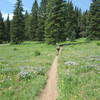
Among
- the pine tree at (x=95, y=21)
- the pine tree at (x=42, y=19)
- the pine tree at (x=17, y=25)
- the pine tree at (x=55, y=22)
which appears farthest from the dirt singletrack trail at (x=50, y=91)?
the pine tree at (x=42, y=19)

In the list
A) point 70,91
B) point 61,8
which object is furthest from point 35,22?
point 70,91

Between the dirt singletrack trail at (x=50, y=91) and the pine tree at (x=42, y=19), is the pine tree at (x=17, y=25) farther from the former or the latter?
the dirt singletrack trail at (x=50, y=91)

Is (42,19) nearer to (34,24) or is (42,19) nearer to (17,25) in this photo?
(34,24)

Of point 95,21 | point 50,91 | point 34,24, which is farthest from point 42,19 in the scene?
point 50,91

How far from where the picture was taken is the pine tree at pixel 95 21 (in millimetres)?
49750

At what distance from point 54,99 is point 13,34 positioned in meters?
51.8

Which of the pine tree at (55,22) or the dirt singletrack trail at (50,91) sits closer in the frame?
the dirt singletrack trail at (50,91)

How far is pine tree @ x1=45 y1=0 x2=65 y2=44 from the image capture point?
4555cm

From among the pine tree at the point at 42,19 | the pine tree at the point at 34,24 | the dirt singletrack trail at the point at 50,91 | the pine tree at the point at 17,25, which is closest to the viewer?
the dirt singletrack trail at the point at 50,91

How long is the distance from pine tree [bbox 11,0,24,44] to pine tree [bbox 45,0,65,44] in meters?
16.3

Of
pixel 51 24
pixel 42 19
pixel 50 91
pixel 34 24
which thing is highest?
pixel 42 19

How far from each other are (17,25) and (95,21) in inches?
994

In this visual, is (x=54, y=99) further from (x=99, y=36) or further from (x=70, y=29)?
(x=70, y=29)

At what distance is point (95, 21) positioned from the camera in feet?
165
